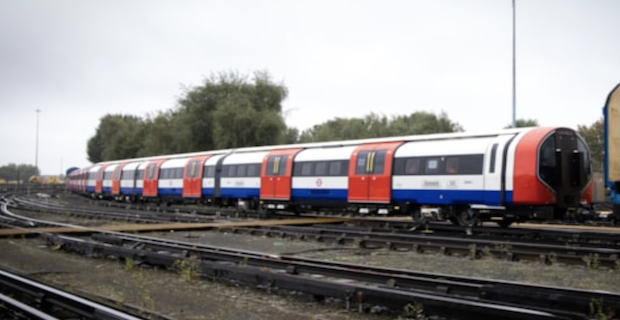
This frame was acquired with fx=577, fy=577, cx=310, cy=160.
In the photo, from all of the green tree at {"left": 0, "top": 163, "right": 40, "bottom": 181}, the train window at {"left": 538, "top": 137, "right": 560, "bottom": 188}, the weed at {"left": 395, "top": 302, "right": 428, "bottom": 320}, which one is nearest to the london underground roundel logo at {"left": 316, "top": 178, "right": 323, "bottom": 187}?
the train window at {"left": 538, "top": 137, "right": 560, "bottom": 188}

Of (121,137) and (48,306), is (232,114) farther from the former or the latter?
(48,306)

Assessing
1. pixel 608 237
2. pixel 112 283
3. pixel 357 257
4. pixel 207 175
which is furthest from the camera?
pixel 207 175

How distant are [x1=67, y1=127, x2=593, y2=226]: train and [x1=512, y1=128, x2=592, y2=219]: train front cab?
1.1 inches

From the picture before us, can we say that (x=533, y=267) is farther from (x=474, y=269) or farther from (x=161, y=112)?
(x=161, y=112)

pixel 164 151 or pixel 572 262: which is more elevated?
pixel 164 151

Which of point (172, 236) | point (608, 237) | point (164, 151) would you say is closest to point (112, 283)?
point (172, 236)

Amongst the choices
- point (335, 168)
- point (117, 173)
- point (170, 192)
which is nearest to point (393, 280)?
point (335, 168)

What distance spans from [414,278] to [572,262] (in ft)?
16.5

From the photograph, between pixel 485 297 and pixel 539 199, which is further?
pixel 539 199

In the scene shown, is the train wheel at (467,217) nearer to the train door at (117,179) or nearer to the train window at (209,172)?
the train window at (209,172)

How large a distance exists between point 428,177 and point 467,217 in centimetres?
179

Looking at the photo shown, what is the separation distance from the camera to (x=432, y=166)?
19.0 m

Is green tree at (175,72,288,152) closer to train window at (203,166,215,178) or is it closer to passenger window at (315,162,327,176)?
train window at (203,166,215,178)

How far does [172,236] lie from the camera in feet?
59.8
